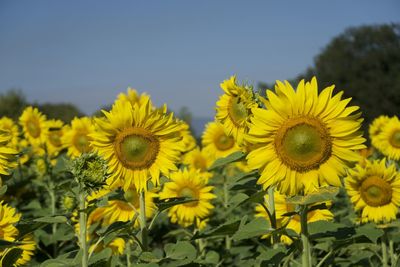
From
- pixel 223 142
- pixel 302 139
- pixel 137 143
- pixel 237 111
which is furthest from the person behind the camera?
pixel 223 142

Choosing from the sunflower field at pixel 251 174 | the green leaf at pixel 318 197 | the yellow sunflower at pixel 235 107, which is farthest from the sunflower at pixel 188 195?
the green leaf at pixel 318 197

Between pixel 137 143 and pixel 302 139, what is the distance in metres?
0.98

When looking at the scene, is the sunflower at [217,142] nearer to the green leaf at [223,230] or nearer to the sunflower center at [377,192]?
the sunflower center at [377,192]

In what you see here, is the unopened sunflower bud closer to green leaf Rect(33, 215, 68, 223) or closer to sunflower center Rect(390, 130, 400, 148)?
green leaf Rect(33, 215, 68, 223)

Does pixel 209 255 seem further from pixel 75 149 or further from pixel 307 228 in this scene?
pixel 75 149

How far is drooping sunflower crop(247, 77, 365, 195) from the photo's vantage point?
2.76 meters

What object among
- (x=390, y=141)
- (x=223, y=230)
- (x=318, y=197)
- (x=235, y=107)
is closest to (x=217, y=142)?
(x=390, y=141)

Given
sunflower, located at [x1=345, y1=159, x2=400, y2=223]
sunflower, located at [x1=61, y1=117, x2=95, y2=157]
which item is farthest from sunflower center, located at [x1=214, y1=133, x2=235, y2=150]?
sunflower, located at [x1=345, y1=159, x2=400, y2=223]

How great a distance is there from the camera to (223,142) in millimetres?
6578

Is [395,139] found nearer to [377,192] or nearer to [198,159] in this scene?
[198,159]

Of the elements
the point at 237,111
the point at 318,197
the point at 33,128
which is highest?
the point at 33,128

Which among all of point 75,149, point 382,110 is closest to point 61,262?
point 75,149

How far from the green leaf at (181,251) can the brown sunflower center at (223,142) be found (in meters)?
3.26

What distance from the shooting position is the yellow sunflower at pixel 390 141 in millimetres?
6613
